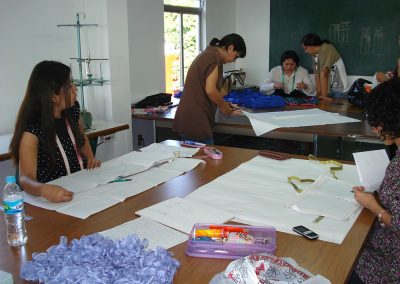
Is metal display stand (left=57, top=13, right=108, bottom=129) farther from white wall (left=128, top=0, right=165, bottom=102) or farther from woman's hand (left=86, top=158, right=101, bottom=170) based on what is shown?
woman's hand (left=86, top=158, right=101, bottom=170)

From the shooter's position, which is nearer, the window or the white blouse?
the white blouse

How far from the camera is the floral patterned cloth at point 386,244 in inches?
53.9

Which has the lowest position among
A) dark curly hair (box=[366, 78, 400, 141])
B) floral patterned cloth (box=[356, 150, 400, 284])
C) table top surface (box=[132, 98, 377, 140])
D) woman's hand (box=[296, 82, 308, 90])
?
floral patterned cloth (box=[356, 150, 400, 284])

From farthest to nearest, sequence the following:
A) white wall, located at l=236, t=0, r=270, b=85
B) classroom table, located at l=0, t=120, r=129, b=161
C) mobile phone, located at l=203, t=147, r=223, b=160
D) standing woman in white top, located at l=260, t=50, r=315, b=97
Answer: white wall, located at l=236, t=0, r=270, b=85 → standing woman in white top, located at l=260, t=50, r=315, b=97 → classroom table, located at l=0, t=120, r=129, b=161 → mobile phone, located at l=203, t=147, r=223, b=160

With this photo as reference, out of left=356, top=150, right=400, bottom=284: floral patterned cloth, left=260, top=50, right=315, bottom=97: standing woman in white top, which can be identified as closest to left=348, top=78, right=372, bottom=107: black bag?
left=260, top=50, right=315, bottom=97: standing woman in white top

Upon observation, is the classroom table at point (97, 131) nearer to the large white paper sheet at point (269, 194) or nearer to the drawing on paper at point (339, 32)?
the large white paper sheet at point (269, 194)

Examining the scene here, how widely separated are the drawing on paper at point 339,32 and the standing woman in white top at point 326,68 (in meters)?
0.26

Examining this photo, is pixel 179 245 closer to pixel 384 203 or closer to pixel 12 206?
pixel 12 206

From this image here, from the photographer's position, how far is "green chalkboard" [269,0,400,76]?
4719mm

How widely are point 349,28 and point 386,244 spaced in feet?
13.3

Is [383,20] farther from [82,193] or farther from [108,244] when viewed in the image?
[108,244]

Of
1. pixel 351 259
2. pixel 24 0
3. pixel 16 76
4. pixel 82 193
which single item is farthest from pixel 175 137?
pixel 351 259

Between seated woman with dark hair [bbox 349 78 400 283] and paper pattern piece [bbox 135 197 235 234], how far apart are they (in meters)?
0.50

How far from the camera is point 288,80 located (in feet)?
15.6
